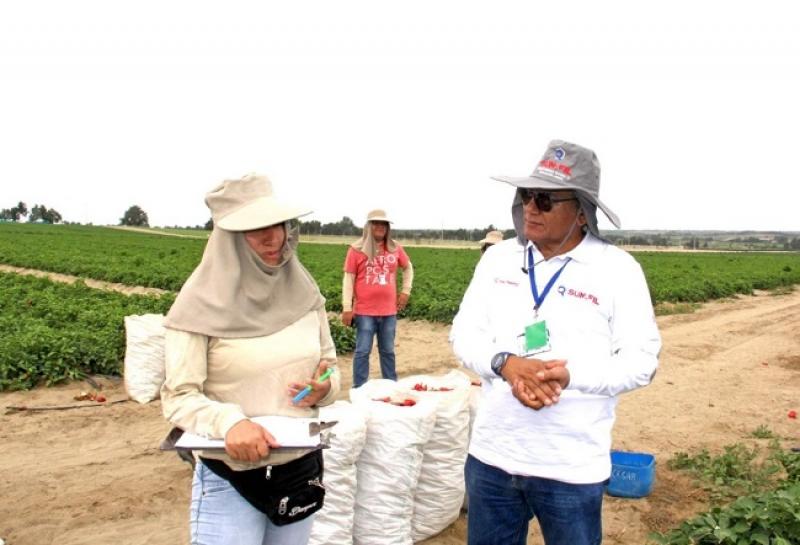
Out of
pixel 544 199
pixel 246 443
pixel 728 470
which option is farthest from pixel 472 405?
pixel 728 470

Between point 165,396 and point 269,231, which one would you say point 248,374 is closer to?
point 165,396

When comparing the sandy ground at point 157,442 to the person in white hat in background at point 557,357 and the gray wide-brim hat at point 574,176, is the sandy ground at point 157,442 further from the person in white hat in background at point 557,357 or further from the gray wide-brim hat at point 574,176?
the gray wide-brim hat at point 574,176

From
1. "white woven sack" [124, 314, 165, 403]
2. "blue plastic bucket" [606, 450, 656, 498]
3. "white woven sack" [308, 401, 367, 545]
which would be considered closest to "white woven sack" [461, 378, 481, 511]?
"white woven sack" [308, 401, 367, 545]

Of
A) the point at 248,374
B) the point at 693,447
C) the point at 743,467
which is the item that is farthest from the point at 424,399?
the point at 693,447

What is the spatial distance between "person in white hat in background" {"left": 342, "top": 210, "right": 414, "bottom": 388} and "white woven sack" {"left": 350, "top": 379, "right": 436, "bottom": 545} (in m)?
2.84

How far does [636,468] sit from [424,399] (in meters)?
1.77

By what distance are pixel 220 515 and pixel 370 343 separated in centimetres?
439

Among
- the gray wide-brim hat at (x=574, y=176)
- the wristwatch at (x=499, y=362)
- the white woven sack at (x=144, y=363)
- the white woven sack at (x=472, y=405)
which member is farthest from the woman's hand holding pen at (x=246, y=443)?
the white woven sack at (x=472, y=405)

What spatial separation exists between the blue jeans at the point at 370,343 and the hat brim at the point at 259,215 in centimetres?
435

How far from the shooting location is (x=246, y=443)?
1998 mm

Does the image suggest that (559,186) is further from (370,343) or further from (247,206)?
(370,343)

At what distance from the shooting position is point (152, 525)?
4.11 meters

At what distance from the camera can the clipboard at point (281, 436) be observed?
2.04m

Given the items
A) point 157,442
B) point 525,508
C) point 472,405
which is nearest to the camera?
point 525,508
